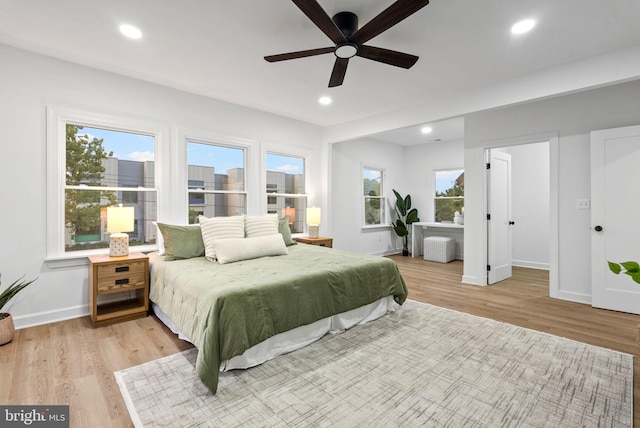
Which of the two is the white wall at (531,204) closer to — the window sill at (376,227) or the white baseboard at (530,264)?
the white baseboard at (530,264)

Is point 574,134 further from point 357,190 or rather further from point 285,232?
point 285,232

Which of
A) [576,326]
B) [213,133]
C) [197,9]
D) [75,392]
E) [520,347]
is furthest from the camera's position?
[213,133]

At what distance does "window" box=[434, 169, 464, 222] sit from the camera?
6938 millimetres

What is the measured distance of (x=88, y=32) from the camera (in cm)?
269

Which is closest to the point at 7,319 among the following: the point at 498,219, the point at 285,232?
the point at 285,232

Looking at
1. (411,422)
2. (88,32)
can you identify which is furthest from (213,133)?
(411,422)

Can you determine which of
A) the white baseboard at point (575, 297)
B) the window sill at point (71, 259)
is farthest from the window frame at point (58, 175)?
the white baseboard at point (575, 297)

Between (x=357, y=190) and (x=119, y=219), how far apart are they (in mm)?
4470

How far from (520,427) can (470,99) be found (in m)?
3.48

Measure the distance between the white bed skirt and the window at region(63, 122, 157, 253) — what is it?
3.42ft

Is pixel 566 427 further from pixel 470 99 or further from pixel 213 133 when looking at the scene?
pixel 213 133

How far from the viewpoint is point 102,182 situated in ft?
11.3

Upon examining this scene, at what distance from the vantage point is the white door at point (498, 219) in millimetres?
4586

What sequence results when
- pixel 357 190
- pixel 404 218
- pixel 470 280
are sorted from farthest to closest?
pixel 404 218
pixel 357 190
pixel 470 280
